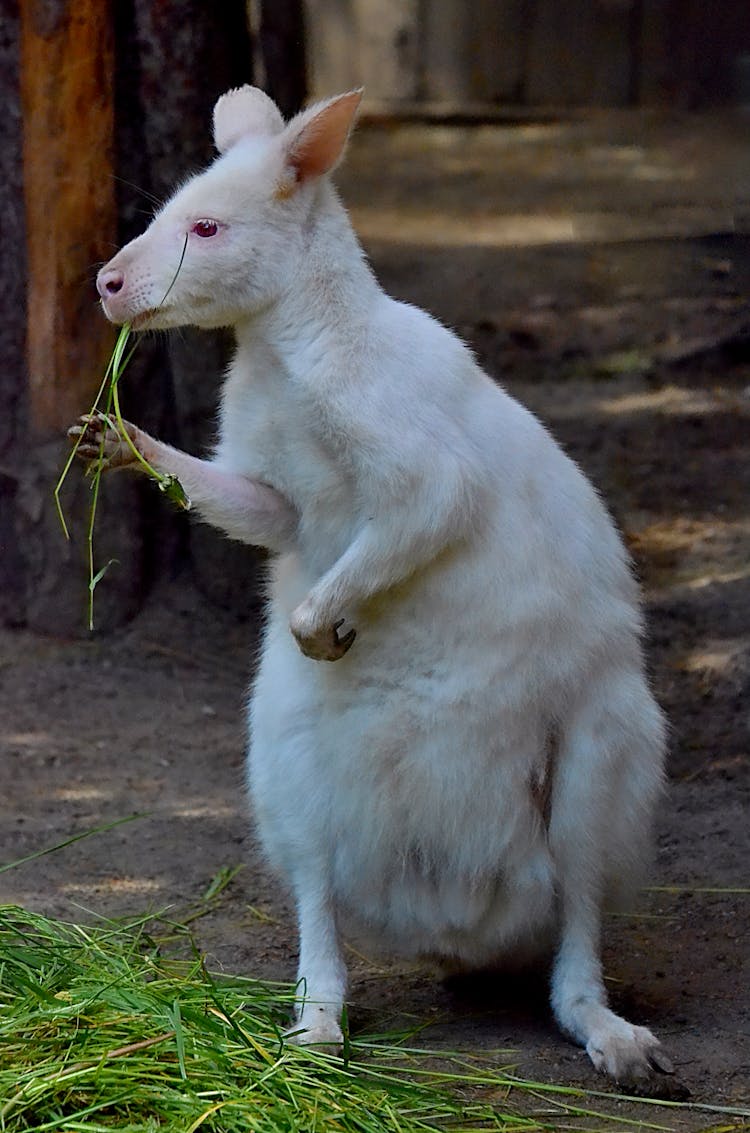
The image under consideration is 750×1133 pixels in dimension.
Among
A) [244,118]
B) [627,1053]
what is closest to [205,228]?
[244,118]

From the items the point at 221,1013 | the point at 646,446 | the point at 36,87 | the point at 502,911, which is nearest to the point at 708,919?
the point at 502,911

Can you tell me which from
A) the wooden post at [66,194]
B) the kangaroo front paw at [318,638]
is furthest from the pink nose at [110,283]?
the wooden post at [66,194]

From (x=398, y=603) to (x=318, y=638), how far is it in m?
0.19

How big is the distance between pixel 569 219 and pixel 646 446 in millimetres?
2152

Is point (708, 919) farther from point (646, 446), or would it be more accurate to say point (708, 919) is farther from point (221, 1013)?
point (646, 446)

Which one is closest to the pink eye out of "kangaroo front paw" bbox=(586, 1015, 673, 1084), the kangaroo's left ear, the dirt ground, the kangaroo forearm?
the kangaroo's left ear

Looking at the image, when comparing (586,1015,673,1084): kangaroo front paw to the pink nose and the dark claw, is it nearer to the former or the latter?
the dark claw

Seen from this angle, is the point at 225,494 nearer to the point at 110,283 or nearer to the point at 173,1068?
the point at 110,283

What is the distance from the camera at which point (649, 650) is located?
219 inches

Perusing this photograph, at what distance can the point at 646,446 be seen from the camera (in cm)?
641

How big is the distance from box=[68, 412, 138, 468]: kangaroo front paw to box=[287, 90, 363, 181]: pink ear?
2.05ft

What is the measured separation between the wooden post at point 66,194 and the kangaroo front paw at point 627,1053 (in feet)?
9.84

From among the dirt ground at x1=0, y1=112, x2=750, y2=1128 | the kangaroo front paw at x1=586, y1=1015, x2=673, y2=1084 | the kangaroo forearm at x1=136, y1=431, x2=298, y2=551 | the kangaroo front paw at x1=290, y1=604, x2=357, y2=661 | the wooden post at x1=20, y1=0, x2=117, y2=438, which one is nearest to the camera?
the kangaroo front paw at x1=586, y1=1015, x2=673, y2=1084

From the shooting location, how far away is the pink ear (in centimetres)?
324
